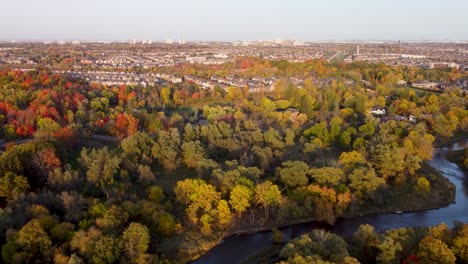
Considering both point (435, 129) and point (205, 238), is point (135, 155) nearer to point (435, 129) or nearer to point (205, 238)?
point (205, 238)

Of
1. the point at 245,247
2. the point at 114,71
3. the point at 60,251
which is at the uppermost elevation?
the point at 114,71

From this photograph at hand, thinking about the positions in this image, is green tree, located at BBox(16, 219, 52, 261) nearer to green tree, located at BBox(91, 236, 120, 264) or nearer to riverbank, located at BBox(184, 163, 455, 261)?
A: green tree, located at BBox(91, 236, 120, 264)

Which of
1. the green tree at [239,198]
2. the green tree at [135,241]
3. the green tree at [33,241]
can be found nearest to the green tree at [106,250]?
the green tree at [135,241]

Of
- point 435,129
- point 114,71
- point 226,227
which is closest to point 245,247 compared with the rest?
point 226,227

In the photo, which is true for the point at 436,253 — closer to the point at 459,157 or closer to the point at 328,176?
the point at 328,176

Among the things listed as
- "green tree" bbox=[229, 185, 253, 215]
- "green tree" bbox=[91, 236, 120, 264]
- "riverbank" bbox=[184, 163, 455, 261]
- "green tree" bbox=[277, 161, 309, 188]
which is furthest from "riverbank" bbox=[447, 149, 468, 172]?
"green tree" bbox=[91, 236, 120, 264]
